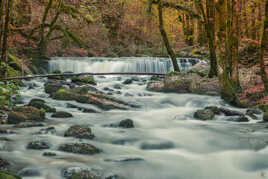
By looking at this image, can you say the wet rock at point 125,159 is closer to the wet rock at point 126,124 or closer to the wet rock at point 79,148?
the wet rock at point 79,148

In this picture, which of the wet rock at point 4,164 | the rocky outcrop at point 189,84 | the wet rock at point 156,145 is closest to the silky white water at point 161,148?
the wet rock at point 156,145

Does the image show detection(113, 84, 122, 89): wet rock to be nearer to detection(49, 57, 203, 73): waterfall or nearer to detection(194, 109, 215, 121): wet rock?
detection(49, 57, 203, 73): waterfall

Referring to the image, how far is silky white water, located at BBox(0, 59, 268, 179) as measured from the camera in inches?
195

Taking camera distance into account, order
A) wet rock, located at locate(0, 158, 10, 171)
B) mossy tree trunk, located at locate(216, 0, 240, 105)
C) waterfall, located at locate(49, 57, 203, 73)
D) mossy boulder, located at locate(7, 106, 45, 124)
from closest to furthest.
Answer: wet rock, located at locate(0, 158, 10, 171) < mossy boulder, located at locate(7, 106, 45, 124) < mossy tree trunk, located at locate(216, 0, 240, 105) < waterfall, located at locate(49, 57, 203, 73)

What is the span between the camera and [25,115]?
25.3ft

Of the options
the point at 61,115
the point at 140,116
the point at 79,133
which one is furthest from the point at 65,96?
the point at 79,133

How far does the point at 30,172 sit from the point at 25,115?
331 cm

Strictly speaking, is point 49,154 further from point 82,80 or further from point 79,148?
point 82,80

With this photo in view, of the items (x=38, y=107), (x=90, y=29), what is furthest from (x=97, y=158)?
(x=90, y=29)

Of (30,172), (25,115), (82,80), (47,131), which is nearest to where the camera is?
(30,172)

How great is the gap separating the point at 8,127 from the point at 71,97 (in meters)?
3.82

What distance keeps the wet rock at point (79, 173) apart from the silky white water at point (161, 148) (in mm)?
125

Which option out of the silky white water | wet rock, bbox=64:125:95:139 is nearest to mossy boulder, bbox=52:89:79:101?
the silky white water

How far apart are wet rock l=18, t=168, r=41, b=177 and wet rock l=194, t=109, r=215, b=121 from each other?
5238mm
